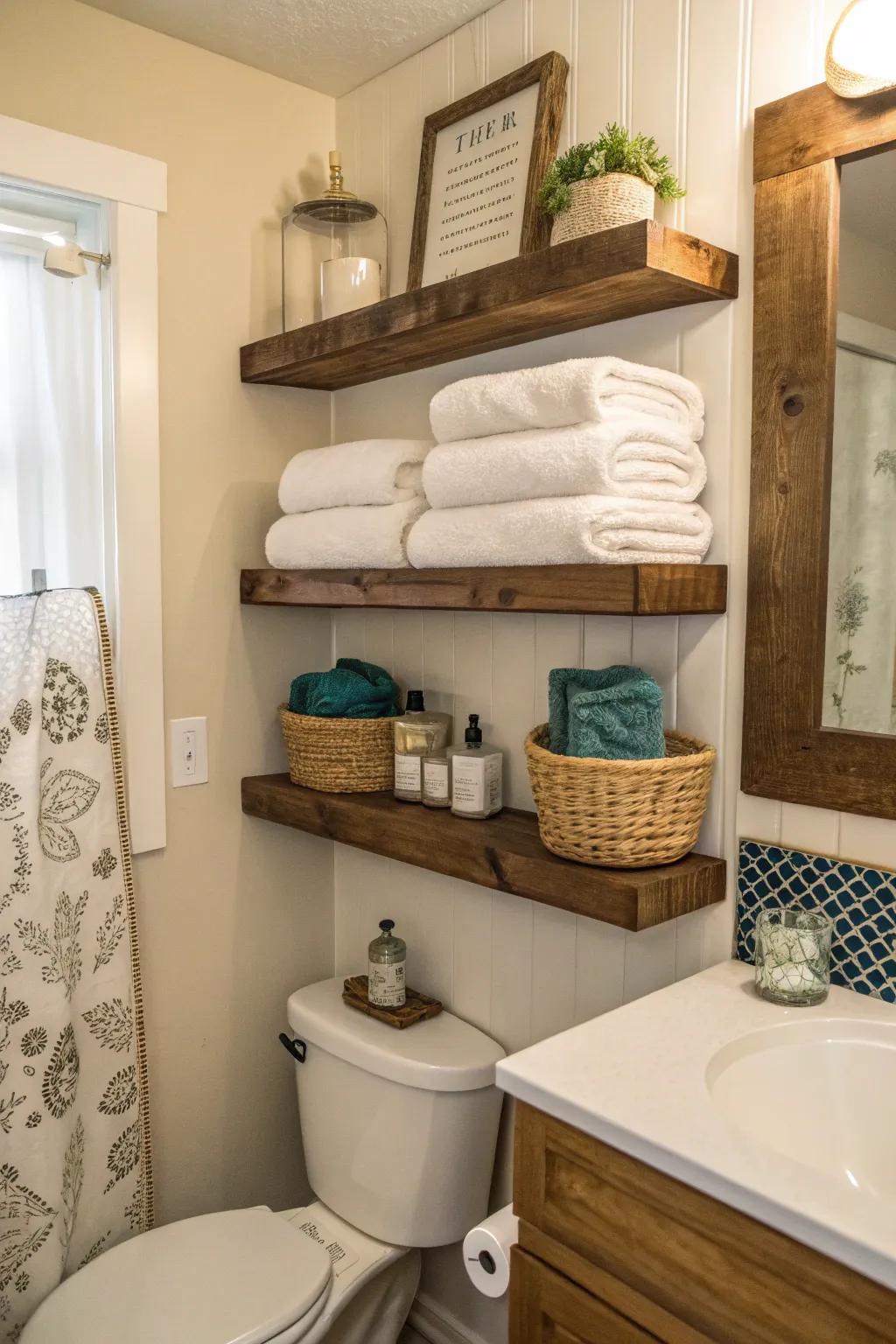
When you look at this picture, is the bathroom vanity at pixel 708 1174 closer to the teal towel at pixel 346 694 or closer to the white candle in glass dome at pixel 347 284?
the teal towel at pixel 346 694

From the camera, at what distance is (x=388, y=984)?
173 cm

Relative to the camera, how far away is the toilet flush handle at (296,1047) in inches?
70.0

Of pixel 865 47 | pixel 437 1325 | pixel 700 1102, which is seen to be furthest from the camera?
pixel 437 1325

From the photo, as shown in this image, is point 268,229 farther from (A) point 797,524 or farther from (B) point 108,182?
(A) point 797,524

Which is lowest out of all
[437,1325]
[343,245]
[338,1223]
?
[437,1325]

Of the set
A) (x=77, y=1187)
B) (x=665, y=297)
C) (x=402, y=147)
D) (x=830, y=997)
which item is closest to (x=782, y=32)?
(x=665, y=297)

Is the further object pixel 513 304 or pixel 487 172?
pixel 487 172

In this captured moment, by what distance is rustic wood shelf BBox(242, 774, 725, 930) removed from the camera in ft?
4.10

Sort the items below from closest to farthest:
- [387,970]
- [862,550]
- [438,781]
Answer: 1. [862,550]
2. [438,781]
3. [387,970]

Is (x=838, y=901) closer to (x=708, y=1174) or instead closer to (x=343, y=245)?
(x=708, y=1174)

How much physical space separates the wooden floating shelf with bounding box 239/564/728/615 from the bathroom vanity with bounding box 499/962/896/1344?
476 mm

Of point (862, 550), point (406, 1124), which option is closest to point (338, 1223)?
point (406, 1124)

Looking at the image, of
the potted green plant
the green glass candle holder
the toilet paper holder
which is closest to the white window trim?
the potted green plant

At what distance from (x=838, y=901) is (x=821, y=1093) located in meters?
0.23
